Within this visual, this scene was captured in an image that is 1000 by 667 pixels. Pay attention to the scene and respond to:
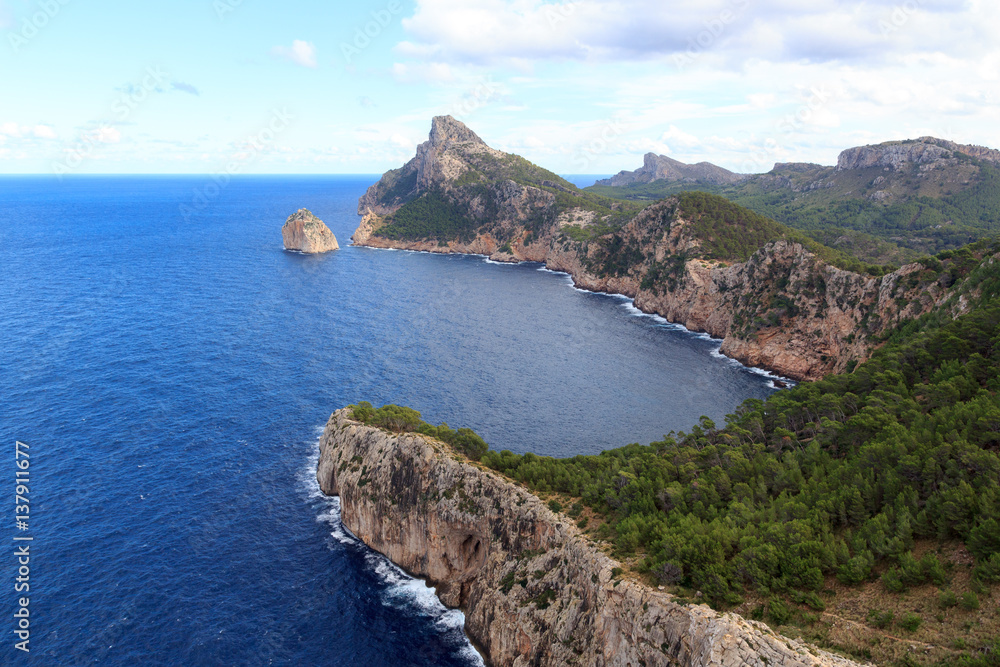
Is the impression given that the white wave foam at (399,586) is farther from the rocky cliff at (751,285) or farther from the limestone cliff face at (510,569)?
the rocky cliff at (751,285)

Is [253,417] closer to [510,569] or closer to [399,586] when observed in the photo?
[399,586]

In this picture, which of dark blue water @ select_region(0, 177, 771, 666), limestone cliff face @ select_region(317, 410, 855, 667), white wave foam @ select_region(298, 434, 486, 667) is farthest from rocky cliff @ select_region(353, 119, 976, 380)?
white wave foam @ select_region(298, 434, 486, 667)

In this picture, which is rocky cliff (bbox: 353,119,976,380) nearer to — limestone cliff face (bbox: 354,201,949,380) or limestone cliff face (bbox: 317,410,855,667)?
limestone cliff face (bbox: 354,201,949,380)

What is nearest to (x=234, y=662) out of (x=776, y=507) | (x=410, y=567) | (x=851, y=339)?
(x=410, y=567)

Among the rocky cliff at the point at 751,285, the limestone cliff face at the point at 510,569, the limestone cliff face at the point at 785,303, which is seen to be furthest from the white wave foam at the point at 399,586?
the limestone cliff face at the point at 785,303

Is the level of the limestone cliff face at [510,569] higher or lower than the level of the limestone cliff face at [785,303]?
lower

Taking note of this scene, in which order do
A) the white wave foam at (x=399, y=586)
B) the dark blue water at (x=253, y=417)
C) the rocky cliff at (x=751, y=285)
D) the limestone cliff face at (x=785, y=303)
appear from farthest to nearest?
1. the rocky cliff at (x=751, y=285)
2. the limestone cliff face at (x=785, y=303)
3. the white wave foam at (x=399, y=586)
4. the dark blue water at (x=253, y=417)

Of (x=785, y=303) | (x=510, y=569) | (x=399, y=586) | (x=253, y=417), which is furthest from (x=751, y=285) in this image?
(x=253, y=417)

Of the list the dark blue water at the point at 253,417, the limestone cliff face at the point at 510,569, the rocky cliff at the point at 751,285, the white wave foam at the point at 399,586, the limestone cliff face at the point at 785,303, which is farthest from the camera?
the rocky cliff at the point at 751,285
